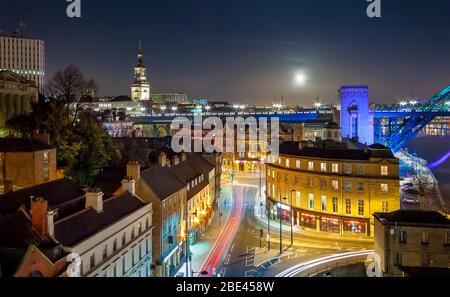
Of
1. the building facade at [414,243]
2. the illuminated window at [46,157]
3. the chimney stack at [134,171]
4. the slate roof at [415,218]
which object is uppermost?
the illuminated window at [46,157]

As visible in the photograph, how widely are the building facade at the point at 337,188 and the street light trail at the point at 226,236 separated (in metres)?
3.57

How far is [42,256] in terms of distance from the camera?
1133cm

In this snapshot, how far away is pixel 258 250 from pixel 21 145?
17.4 m

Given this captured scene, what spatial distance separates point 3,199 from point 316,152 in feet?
80.9

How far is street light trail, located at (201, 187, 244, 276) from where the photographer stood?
2456 cm

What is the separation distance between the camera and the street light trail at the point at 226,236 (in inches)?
967

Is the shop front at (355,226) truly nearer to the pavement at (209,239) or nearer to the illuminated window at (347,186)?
the illuminated window at (347,186)

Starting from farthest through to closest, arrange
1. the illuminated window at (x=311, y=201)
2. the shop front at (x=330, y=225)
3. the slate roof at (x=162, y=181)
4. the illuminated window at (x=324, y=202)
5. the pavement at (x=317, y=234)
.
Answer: the illuminated window at (x=311, y=201), the illuminated window at (x=324, y=202), the shop front at (x=330, y=225), the pavement at (x=317, y=234), the slate roof at (x=162, y=181)

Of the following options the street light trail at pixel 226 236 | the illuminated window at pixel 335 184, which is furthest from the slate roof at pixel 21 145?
the illuminated window at pixel 335 184

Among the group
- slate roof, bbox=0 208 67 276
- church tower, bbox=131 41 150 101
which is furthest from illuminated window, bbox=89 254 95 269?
church tower, bbox=131 41 150 101

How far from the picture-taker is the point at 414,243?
2120 cm

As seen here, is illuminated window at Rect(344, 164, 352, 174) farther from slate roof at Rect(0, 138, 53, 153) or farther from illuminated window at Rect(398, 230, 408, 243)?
slate roof at Rect(0, 138, 53, 153)
